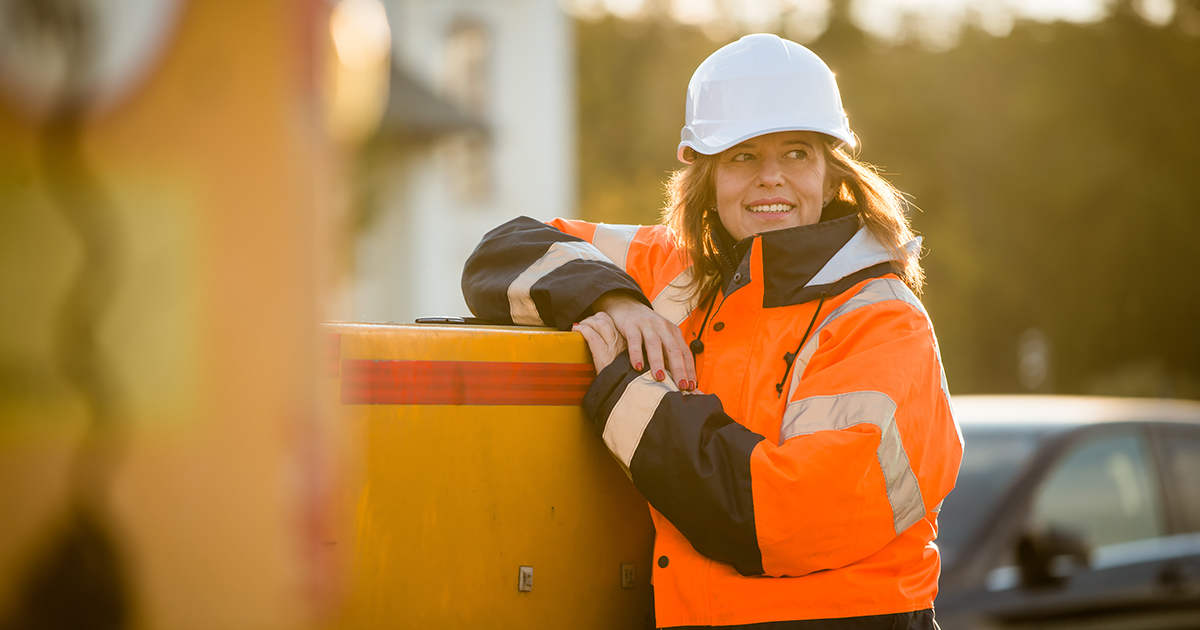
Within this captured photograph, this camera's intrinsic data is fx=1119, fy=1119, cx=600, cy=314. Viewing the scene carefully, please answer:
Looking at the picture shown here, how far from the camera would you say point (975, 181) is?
84.4ft

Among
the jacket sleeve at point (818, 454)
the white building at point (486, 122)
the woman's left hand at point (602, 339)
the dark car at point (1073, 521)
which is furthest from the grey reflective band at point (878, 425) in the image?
the white building at point (486, 122)

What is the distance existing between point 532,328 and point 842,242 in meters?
0.66

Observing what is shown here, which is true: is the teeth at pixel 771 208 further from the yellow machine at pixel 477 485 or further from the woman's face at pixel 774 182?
the yellow machine at pixel 477 485

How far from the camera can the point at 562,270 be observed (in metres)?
2.38

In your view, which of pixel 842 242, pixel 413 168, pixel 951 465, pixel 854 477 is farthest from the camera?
pixel 413 168

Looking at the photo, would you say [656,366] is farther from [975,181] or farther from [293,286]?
[975,181]

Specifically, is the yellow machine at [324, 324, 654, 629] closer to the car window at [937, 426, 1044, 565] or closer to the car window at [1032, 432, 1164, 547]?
the car window at [937, 426, 1044, 565]

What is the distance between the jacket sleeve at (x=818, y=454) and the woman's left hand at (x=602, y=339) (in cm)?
13

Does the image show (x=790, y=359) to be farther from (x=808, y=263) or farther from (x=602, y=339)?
(x=602, y=339)

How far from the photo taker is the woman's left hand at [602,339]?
2234mm

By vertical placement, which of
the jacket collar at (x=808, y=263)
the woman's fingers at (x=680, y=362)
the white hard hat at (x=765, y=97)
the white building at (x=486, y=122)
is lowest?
the woman's fingers at (x=680, y=362)

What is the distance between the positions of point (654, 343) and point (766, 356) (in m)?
0.22

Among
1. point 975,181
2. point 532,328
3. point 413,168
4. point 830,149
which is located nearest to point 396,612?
point 532,328

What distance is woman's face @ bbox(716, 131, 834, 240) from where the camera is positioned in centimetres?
238
